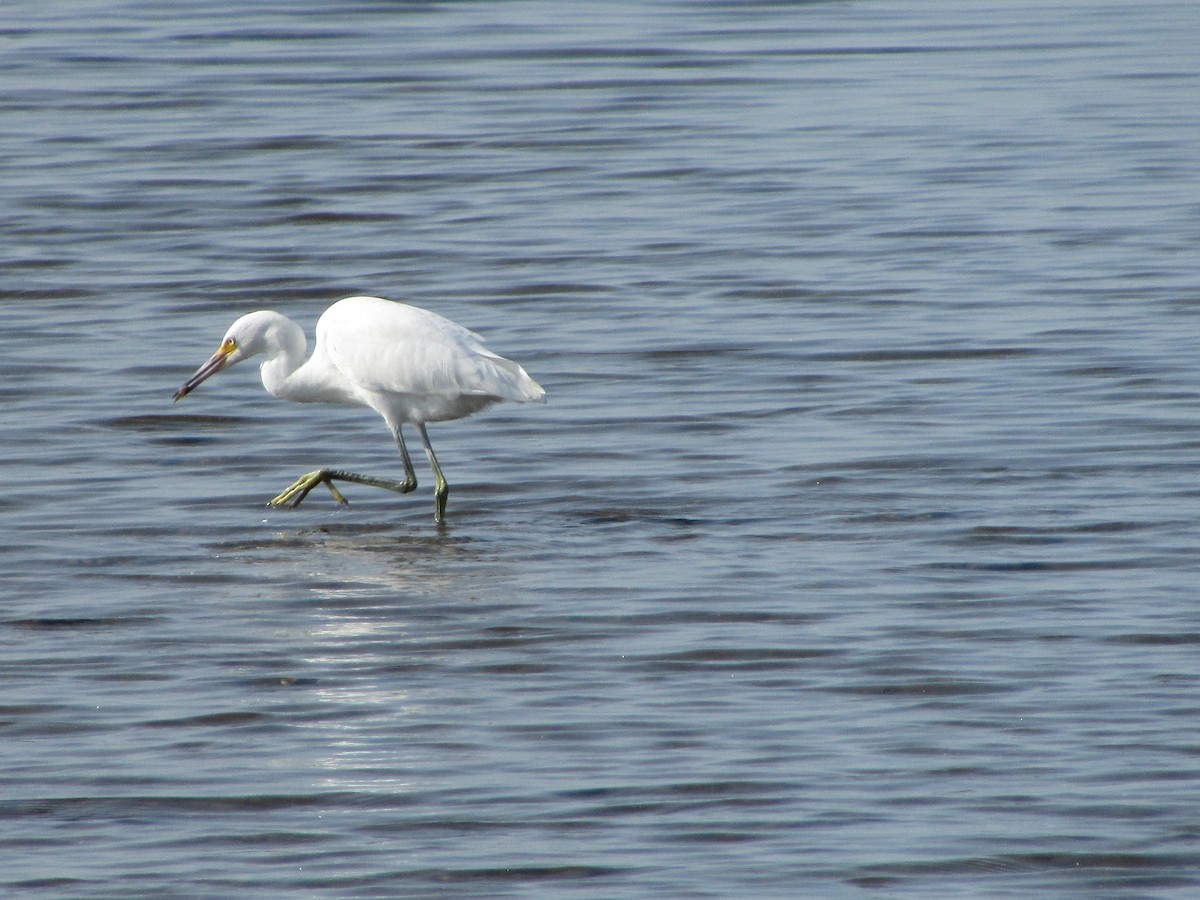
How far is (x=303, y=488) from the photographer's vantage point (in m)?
9.77

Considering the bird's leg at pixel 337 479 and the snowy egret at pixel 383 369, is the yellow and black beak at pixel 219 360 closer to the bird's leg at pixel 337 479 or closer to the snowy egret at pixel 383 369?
the snowy egret at pixel 383 369

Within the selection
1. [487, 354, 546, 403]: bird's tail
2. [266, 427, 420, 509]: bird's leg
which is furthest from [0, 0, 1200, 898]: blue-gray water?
[487, 354, 546, 403]: bird's tail

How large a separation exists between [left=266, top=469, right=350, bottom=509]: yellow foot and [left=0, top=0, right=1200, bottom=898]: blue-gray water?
16 centimetres

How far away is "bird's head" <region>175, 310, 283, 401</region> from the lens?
10.1 meters

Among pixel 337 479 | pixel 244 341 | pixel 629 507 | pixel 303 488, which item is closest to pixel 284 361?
pixel 244 341

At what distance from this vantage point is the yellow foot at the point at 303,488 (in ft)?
32.0

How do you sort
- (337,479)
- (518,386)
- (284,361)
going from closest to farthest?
(518,386) → (337,479) → (284,361)

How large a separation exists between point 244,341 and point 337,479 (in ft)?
2.24

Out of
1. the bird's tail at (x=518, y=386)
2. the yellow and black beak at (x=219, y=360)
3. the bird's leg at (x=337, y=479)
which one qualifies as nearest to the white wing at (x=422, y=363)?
the bird's tail at (x=518, y=386)

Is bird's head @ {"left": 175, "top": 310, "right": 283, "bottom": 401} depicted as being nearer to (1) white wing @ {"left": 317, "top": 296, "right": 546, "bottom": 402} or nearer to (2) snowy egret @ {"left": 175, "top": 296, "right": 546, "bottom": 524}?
(2) snowy egret @ {"left": 175, "top": 296, "right": 546, "bottom": 524}

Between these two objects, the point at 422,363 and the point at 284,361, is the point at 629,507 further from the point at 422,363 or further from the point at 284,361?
the point at 284,361

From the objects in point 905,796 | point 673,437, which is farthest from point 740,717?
point 673,437

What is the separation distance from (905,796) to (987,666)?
1172mm

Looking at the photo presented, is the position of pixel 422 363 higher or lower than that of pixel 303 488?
higher
